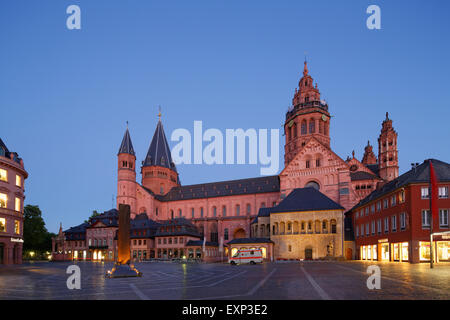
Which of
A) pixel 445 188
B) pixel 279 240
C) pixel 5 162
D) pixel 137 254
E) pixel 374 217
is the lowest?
pixel 137 254

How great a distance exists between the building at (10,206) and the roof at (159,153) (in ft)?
221

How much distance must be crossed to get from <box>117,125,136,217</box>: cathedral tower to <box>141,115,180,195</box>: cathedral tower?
8.55m

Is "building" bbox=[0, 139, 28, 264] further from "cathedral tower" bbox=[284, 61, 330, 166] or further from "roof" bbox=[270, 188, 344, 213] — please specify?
"cathedral tower" bbox=[284, 61, 330, 166]

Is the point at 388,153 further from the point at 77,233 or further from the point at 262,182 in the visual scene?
the point at 77,233

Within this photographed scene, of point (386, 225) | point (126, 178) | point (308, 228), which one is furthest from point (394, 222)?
point (126, 178)

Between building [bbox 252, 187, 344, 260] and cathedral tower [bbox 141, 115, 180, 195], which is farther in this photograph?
cathedral tower [bbox 141, 115, 180, 195]

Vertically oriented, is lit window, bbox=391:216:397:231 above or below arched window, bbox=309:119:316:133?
below

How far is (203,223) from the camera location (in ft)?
341

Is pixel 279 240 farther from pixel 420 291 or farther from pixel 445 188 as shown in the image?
pixel 420 291

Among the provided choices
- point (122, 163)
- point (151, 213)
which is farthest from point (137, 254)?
point (122, 163)

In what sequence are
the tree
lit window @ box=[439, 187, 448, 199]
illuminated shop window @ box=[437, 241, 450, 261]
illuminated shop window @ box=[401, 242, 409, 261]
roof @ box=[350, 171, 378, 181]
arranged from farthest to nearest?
the tree
roof @ box=[350, 171, 378, 181]
illuminated shop window @ box=[401, 242, 409, 261]
lit window @ box=[439, 187, 448, 199]
illuminated shop window @ box=[437, 241, 450, 261]

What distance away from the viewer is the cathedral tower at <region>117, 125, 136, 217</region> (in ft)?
340

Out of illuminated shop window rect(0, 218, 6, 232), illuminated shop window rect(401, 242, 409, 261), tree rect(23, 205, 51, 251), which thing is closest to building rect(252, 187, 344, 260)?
illuminated shop window rect(401, 242, 409, 261)
